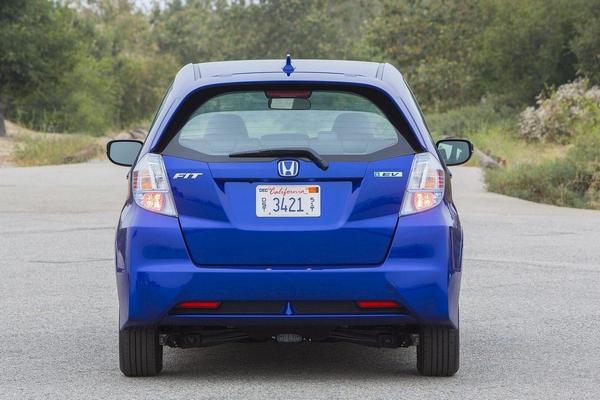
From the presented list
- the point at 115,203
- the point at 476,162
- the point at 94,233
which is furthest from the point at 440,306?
the point at 476,162

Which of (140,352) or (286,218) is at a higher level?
(286,218)

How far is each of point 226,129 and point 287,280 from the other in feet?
2.66

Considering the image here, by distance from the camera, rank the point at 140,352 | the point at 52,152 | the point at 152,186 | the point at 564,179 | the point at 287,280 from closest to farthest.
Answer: the point at 287,280 < the point at 152,186 < the point at 140,352 < the point at 564,179 < the point at 52,152

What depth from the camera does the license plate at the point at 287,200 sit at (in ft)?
21.7

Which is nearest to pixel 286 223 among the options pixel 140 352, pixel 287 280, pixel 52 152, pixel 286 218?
pixel 286 218

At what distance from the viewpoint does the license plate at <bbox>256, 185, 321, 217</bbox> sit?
6605 millimetres

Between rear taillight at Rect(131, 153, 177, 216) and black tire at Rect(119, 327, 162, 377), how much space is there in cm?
61

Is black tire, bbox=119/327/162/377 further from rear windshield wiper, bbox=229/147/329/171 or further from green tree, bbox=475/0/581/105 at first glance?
green tree, bbox=475/0/581/105

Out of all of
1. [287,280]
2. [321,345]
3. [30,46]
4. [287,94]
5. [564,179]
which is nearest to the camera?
[287,280]

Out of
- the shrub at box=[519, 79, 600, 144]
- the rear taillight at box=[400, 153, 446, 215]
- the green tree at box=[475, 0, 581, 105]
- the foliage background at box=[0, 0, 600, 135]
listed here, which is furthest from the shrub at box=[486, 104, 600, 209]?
the green tree at box=[475, 0, 581, 105]

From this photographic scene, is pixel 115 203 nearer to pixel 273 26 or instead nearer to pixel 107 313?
pixel 107 313

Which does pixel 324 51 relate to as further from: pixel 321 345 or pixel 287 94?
pixel 287 94

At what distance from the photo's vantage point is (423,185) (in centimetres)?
671

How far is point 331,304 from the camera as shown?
6598 mm
